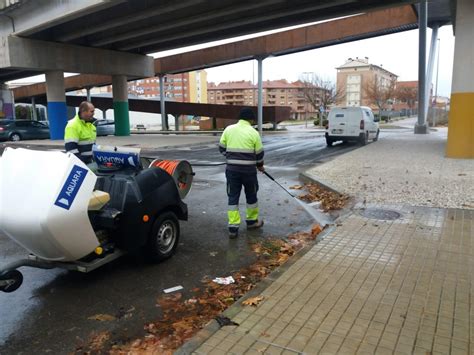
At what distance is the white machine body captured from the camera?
138 inches

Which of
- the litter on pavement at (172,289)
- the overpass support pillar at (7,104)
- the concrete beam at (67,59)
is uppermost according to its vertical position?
the concrete beam at (67,59)

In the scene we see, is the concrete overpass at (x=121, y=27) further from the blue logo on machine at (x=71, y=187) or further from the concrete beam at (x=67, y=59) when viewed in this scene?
the blue logo on machine at (x=71, y=187)

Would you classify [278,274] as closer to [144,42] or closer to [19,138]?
[144,42]

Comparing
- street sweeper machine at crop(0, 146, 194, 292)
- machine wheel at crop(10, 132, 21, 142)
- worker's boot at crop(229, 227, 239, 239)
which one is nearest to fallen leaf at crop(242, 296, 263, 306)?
street sweeper machine at crop(0, 146, 194, 292)

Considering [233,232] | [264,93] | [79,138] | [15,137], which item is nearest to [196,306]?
[233,232]

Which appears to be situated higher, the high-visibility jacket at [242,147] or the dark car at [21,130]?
the high-visibility jacket at [242,147]

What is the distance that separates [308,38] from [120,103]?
1474cm

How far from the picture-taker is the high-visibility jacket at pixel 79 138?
19.4 feet

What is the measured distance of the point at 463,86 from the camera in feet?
41.4

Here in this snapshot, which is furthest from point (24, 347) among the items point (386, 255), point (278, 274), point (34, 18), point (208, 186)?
point (34, 18)

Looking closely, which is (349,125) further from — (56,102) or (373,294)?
(56,102)

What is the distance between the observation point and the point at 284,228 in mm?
6348

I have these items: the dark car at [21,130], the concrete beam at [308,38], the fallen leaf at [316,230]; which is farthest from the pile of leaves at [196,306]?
the dark car at [21,130]

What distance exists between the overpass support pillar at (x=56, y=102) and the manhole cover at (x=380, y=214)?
2421 cm
